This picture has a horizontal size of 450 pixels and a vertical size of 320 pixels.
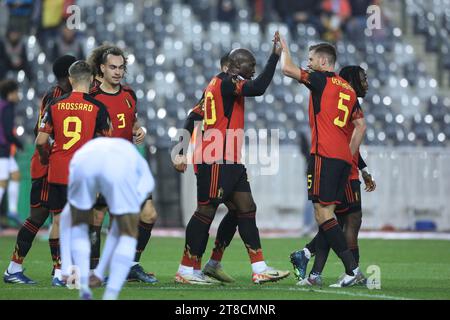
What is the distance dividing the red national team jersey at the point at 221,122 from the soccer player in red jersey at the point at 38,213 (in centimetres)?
140

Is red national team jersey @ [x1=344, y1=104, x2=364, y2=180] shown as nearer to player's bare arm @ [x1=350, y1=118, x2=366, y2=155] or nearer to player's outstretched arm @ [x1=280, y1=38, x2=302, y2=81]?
player's bare arm @ [x1=350, y1=118, x2=366, y2=155]

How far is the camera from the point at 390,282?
35.1 feet

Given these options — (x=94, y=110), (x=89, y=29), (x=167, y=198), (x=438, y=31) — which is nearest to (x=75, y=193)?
(x=94, y=110)

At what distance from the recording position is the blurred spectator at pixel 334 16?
2460cm

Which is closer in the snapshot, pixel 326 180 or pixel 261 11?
pixel 326 180

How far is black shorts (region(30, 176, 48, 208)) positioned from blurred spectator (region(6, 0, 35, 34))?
13.0 metres

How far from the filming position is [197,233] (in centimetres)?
1027

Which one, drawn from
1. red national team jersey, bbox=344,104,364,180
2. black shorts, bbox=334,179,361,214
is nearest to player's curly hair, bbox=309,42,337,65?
red national team jersey, bbox=344,104,364,180

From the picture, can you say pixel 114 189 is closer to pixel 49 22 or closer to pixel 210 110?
pixel 210 110

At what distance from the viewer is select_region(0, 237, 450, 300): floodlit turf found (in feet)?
29.8

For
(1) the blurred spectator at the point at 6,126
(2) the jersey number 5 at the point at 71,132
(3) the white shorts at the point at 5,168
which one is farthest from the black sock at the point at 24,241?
(3) the white shorts at the point at 5,168

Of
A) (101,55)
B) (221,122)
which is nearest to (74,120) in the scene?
(101,55)

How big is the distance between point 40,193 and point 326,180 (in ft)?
8.75

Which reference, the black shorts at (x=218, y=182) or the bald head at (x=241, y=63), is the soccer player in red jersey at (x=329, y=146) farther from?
the black shorts at (x=218, y=182)
